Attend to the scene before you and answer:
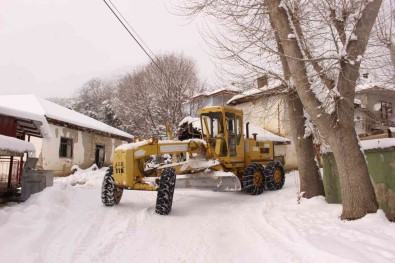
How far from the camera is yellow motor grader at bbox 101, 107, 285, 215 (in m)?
7.88

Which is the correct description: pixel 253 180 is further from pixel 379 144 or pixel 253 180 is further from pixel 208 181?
pixel 379 144

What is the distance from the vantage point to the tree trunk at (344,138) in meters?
5.89

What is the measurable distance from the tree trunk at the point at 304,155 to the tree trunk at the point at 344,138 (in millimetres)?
2129

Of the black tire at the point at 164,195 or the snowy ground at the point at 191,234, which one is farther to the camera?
the black tire at the point at 164,195

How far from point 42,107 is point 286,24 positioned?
16669 mm

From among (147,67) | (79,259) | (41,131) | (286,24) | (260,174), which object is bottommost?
(79,259)

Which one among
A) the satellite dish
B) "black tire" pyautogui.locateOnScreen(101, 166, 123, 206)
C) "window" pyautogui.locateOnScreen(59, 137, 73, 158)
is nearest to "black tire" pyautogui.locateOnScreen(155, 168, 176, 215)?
"black tire" pyautogui.locateOnScreen(101, 166, 123, 206)

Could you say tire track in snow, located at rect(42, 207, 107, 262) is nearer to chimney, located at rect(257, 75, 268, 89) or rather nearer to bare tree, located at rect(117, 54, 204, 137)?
chimney, located at rect(257, 75, 268, 89)

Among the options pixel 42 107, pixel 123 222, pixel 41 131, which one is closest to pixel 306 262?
pixel 123 222

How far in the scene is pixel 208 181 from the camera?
9219 millimetres

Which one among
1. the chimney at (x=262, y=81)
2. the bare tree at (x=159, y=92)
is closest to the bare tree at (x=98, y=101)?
the bare tree at (x=159, y=92)

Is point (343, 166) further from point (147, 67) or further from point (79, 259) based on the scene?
point (147, 67)

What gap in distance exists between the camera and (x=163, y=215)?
7438 mm

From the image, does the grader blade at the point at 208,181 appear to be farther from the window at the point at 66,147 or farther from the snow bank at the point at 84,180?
the window at the point at 66,147
